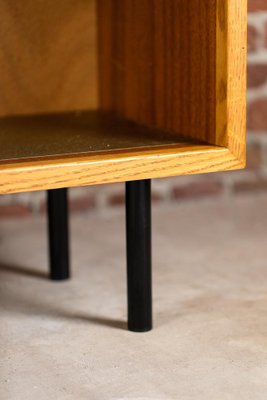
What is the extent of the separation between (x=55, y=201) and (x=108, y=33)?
307 mm

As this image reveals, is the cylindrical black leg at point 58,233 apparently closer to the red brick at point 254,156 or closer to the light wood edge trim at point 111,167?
the light wood edge trim at point 111,167

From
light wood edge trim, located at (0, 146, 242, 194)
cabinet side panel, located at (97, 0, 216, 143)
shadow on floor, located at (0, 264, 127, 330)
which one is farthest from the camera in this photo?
shadow on floor, located at (0, 264, 127, 330)

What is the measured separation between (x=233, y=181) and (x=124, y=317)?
0.80m

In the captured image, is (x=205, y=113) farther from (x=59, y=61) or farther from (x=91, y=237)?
(x=91, y=237)

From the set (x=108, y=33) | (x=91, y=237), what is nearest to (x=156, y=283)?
(x=91, y=237)

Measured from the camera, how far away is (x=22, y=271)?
4.89 ft

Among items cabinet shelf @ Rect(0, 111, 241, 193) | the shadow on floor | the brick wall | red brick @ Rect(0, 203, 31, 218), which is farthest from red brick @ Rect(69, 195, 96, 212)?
cabinet shelf @ Rect(0, 111, 241, 193)

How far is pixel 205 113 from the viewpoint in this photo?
3.72 ft

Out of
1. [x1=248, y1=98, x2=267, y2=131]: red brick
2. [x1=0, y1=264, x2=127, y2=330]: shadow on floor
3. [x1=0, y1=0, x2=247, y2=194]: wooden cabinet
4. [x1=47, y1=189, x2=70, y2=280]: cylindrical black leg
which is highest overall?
[x1=0, y1=0, x2=247, y2=194]: wooden cabinet

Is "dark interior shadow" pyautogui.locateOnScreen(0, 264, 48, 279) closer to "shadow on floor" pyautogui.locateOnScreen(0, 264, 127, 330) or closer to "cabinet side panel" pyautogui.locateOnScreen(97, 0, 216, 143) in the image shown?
"shadow on floor" pyautogui.locateOnScreen(0, 264, 127, 330)

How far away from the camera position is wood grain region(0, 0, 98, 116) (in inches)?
55.4

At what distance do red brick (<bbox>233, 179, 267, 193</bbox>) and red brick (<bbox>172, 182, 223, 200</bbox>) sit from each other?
43mm

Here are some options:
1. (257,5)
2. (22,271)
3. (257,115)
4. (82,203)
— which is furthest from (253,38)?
(22,271)

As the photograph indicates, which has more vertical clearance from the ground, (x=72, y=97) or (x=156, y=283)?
(x=72, y=97)
